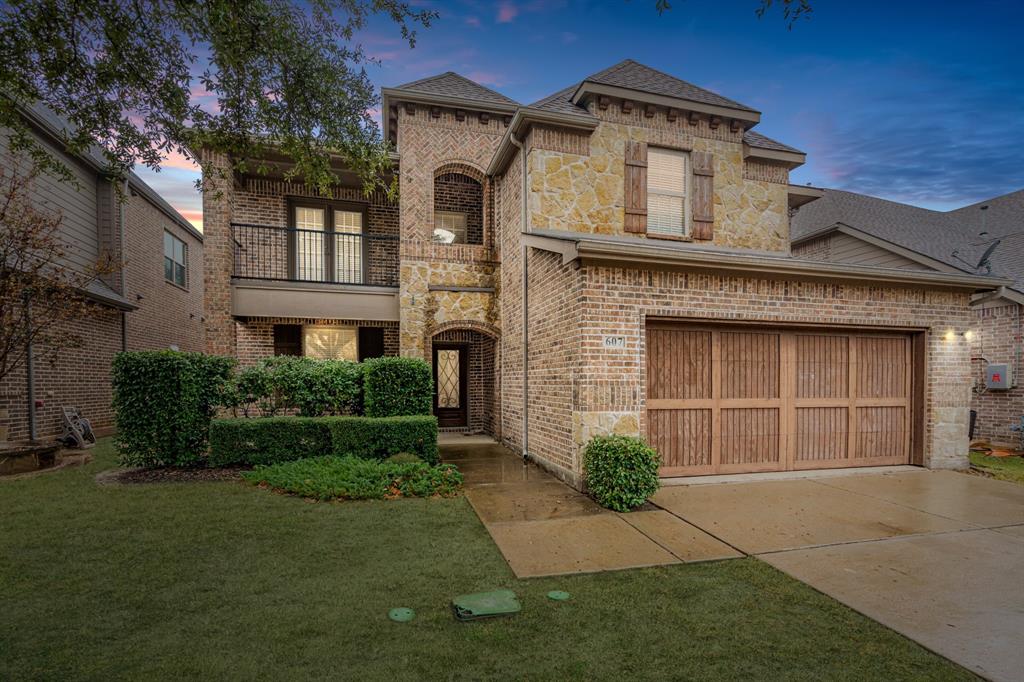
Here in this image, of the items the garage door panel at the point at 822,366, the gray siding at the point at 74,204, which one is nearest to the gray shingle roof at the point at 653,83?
the garage door panel at the point at 822,366

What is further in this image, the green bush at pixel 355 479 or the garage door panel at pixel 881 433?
the garage door panel at pixel 881 433

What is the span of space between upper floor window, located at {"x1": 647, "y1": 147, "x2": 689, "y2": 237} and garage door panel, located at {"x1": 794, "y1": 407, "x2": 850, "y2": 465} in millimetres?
4079

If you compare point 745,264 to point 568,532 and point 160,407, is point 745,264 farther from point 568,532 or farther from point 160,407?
point 160,407

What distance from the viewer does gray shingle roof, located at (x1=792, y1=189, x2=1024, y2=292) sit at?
12405 mm

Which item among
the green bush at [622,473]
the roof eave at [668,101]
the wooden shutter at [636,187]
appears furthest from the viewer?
the wooden shutter at [636,187]

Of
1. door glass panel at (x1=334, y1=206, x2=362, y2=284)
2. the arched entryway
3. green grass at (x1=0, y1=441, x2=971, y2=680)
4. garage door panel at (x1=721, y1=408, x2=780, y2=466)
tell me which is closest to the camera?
green grass at (x1=0, y1=441, x2=971, y2=680)

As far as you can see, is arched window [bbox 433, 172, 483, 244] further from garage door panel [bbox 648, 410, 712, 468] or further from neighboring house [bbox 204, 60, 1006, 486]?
garage door panel [bbox 648, 410, 712, 468]

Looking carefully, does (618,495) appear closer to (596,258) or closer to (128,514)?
(596,258)

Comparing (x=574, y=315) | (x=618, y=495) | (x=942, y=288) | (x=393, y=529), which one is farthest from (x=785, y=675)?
(x=942, y=288)

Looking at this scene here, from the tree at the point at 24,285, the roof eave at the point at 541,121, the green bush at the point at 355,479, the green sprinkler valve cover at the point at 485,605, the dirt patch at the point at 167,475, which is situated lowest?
the dirt patch at the point at 167,475

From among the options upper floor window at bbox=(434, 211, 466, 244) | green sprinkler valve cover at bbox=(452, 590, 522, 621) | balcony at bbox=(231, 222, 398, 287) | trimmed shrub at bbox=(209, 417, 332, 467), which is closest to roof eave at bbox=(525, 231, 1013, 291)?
green sprinkler valve cover at bbox=(452, 590, 522, 621)

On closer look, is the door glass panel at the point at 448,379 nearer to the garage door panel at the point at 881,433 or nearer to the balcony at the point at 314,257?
the balcony at the point at 314,257

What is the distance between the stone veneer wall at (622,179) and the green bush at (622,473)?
4517 millimetres

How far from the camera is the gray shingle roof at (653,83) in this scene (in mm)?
9812
